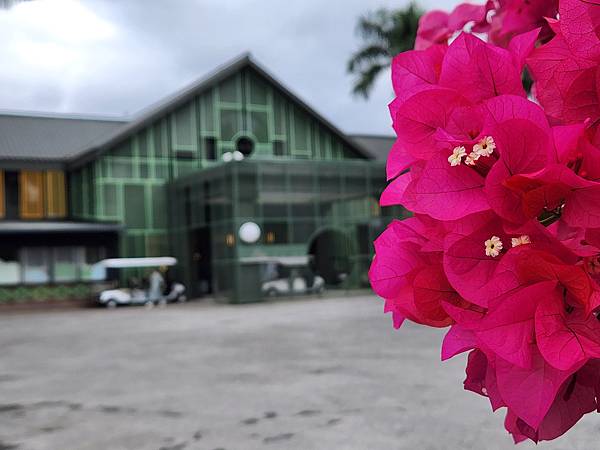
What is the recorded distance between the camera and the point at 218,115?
34.1 metres

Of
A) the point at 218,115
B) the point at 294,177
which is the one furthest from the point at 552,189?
the point at 218,115

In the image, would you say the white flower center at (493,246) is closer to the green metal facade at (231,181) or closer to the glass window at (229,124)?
the green metal facade at (231,181)

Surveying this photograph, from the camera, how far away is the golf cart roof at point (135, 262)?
29797 mm

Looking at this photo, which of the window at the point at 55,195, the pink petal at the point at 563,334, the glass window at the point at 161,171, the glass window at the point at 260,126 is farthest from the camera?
the glass window at the point at 260,126

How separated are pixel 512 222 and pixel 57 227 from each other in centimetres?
3048

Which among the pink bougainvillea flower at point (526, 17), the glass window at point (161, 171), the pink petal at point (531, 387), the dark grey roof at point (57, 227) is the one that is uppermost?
the glass window at point (161, 171)

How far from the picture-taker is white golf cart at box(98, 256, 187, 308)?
2878 cm

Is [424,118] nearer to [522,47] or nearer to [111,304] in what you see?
[522,47]

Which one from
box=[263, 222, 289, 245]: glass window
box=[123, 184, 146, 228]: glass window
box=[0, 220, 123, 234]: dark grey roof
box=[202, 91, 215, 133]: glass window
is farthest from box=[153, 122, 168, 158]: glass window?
box=[263, 222, 289, 245]: glass window

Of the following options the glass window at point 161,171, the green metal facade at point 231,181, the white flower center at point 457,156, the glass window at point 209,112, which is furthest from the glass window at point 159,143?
the white flower center at point 457,156

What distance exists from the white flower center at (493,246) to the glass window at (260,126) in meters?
33.9

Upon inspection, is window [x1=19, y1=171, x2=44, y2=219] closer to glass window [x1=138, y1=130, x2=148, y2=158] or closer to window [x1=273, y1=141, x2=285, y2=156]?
glass window [x1=138, y1=130, x2=148, y2=158]

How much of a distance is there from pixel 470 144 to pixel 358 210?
95.1 feet

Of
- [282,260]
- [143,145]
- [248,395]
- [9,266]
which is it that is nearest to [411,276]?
[248,395]
